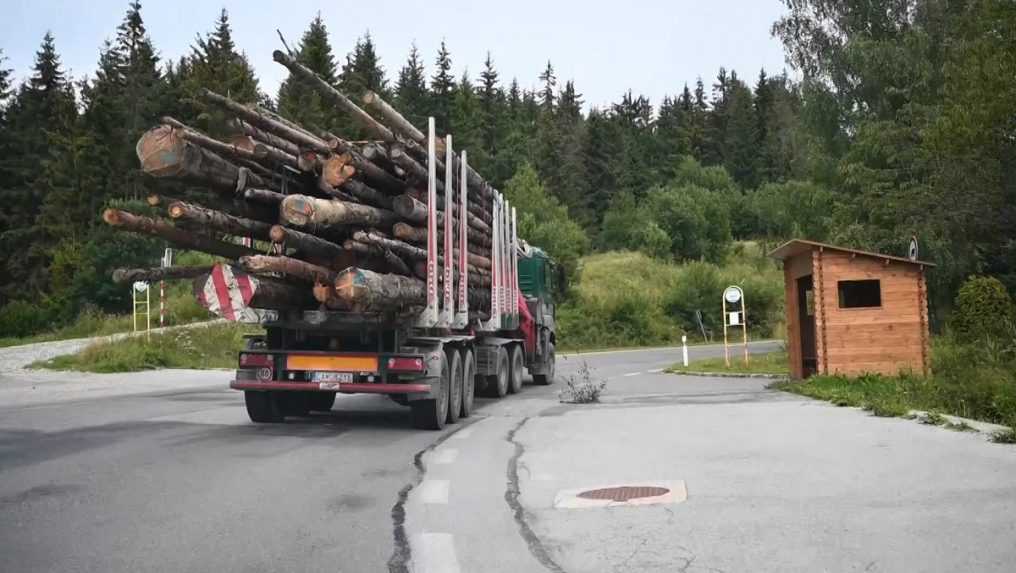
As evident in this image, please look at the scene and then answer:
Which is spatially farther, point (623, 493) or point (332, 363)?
point (332, 363)

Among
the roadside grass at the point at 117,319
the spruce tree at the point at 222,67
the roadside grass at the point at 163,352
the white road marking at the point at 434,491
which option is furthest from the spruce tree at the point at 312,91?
the white road marking at the point at 434,491

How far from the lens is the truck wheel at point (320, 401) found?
13773mm

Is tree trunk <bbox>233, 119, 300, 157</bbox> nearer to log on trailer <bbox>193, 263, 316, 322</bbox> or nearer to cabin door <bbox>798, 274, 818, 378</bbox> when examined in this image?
log on trailer <bbox>193, 263, 316, 322</bbox>

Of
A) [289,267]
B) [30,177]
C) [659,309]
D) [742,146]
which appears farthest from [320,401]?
[742,146]

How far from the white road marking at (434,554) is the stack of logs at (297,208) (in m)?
4.72

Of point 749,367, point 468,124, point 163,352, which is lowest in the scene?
point 749,367

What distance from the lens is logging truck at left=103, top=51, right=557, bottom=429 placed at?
33.3ft

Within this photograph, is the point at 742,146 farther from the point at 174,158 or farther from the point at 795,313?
the point at 174,158

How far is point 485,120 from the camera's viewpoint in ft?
294

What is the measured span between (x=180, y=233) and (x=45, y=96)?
63329 millimetres

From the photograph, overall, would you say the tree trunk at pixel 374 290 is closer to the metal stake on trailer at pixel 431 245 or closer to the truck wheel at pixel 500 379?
the metal stake on trailer at pixel 431 245

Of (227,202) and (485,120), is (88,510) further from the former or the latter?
(485,120)

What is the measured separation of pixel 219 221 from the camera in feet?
33.9

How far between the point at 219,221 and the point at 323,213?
1199 millimetres
